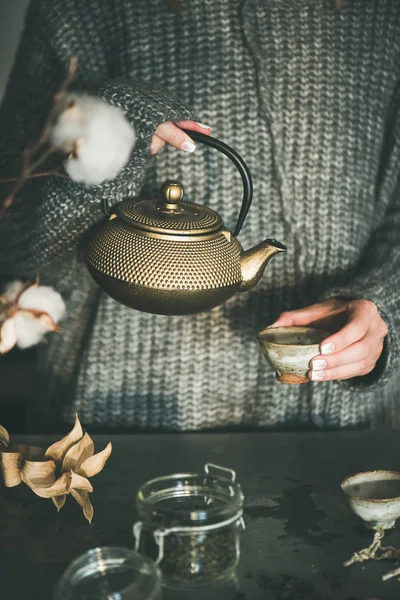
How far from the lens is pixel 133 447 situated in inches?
43.4

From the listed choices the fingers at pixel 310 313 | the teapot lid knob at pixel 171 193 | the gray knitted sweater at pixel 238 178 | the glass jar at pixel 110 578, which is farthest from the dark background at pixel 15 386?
the glass jar at pixel 110 578

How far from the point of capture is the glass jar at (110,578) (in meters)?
0.71

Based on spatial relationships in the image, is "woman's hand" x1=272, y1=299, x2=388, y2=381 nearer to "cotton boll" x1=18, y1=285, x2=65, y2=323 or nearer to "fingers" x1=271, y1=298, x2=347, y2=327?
"fingers" x1=271, y1=298, x2=347, y2=327

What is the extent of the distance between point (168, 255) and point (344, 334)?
29cm

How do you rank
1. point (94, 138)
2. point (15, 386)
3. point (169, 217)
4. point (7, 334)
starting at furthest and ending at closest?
point (15, 386), point (169, 217), point (94, 138), point (7, 334)

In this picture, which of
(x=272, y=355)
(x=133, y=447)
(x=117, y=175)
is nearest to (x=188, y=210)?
(x=117, y=175)

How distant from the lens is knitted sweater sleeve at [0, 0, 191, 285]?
103cm

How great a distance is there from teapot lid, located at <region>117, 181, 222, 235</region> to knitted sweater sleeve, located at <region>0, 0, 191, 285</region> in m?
0.07

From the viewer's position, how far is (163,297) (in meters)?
0.91

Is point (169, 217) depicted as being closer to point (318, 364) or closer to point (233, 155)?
point (233, 155)

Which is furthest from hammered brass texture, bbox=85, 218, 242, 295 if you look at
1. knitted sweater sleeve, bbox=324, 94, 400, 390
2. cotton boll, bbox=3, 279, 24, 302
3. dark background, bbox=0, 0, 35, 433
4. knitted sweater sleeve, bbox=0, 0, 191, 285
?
dark background, bbox=0, 0, 35, 433

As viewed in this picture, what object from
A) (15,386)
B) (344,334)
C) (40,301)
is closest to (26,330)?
(40,301)

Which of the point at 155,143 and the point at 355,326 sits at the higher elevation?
the point at 155,143

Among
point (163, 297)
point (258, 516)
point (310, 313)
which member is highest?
point (163, 297)
